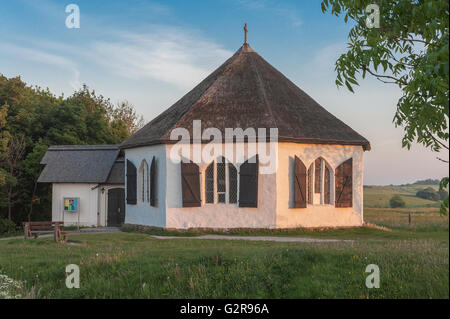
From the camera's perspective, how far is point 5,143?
30531 mm

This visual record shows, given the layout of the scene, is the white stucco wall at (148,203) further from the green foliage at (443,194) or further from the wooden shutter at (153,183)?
the green foliage at (443,194)

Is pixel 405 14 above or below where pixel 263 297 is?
above

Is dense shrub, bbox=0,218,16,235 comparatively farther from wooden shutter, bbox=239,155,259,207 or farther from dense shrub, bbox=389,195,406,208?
dense shrub, bbox=389,195,406,208

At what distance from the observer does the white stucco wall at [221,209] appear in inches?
794

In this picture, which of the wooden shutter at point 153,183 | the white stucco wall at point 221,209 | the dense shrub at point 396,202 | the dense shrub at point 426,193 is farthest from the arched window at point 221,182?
the dense shrub at point 396,202

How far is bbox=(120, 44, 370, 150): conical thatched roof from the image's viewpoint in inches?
819

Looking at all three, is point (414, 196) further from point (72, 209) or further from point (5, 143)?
point (5, 143)

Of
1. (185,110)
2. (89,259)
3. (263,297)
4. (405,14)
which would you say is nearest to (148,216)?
(185,110)

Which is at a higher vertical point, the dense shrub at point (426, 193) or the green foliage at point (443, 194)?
the green foliage at point (443, 194)

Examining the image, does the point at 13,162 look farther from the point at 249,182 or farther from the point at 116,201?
the point at 249,182

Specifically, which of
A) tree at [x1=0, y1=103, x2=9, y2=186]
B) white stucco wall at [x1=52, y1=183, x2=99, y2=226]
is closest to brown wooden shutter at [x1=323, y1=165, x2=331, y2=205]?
white stucco wall at [x1=52, y1=183, x2=99, y2=226]

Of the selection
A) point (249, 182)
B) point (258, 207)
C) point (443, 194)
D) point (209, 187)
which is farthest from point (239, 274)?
point (209, 187)

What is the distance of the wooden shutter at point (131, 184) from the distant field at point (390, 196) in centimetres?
2015
